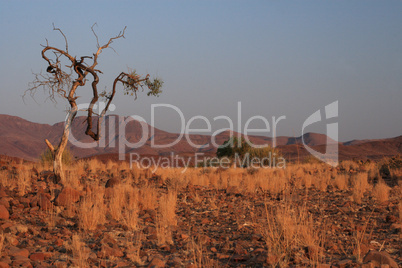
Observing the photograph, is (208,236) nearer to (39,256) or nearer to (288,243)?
(288,243)

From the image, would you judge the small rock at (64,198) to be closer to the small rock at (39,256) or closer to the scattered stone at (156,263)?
the small rock at (39,256)

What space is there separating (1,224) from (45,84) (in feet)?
23.5

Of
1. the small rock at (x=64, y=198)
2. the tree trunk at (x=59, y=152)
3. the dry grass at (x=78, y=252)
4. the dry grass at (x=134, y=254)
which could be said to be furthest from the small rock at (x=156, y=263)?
the tree trunk at (x=59, y=152)

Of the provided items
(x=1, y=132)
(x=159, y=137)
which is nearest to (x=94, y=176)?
(x=1, y=132)

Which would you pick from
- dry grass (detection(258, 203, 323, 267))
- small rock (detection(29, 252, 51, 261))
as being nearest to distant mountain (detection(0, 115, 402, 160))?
dry grass (detection(258, 203, 323, 267))

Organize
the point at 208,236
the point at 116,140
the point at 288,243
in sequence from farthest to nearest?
the point at 116,140 → the point at 208,236 → the point at 288,243

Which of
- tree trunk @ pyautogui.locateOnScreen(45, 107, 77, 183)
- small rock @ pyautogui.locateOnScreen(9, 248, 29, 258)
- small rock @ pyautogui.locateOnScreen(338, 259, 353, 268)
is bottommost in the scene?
small rock @ pyautogui.locateOnScreen(9, 248, 29, 258)

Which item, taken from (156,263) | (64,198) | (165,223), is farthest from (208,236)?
(64,198)

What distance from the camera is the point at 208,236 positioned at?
6934mm

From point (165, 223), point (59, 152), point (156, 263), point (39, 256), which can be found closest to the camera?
point (156, 263)

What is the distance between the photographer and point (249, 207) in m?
10.2

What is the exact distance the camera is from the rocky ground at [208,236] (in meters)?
5.25

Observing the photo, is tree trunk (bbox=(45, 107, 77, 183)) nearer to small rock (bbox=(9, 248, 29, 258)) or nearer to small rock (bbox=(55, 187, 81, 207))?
small rock (bbox=(55, 187, 81, 207))

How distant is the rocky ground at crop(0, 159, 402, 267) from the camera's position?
5.25 metres
